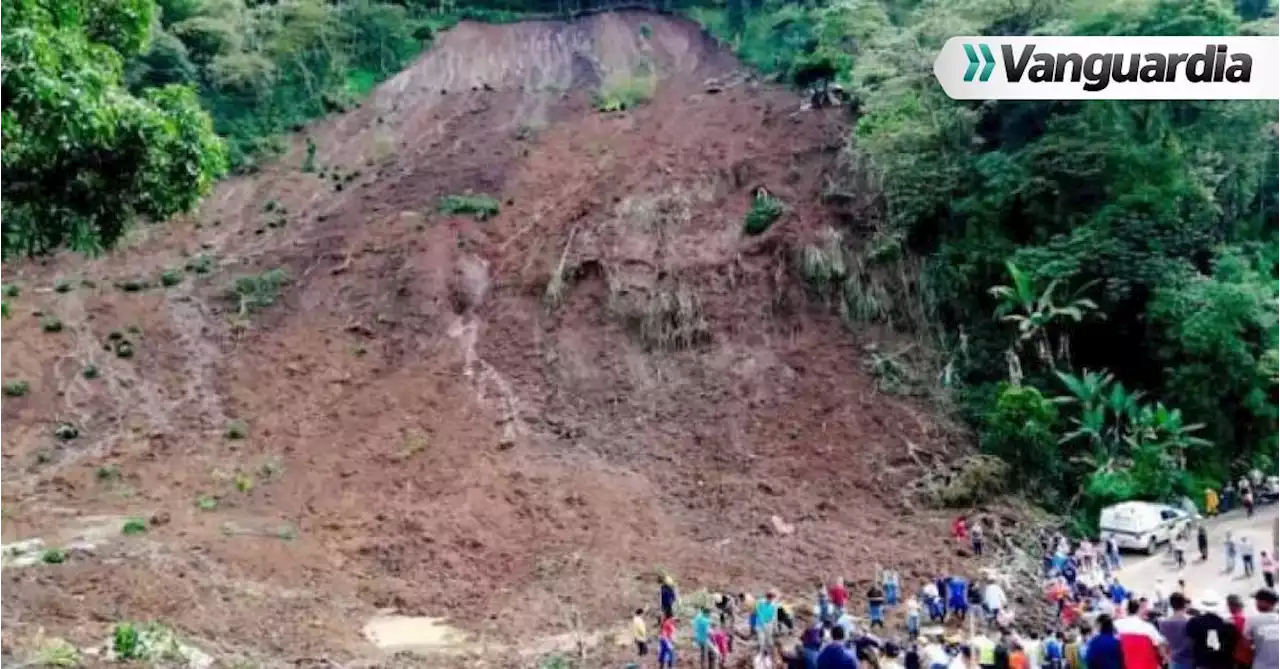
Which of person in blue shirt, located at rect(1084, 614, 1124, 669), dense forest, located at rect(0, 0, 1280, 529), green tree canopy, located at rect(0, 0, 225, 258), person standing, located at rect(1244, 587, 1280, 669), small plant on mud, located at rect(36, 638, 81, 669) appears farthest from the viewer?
dense forest, located at rect(0, 0, 1280, 529)

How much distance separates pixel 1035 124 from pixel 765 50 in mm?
16952

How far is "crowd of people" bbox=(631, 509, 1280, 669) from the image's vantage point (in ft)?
22.4

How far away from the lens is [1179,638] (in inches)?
281

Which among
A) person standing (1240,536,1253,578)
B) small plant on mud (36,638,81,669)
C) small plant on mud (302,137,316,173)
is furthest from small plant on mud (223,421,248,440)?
A: person standing (1240,536,1253,578)

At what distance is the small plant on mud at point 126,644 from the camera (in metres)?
11.9

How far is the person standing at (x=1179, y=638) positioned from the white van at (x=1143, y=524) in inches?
466

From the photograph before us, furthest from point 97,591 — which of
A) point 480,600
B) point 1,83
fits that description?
point 1,83

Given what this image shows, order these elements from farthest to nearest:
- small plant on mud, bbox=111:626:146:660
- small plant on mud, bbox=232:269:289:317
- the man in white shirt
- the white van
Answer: small plant on mud, bbox=232:269:289:317 < the white van < the man in white shirt < small plant on mud, bbox=111:626:146:660

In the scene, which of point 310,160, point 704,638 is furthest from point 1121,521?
point 310,160

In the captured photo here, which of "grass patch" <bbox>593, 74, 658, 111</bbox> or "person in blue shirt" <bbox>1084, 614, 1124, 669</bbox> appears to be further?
"grass patch" <bbox>593, 74, 658, 111</bbox>

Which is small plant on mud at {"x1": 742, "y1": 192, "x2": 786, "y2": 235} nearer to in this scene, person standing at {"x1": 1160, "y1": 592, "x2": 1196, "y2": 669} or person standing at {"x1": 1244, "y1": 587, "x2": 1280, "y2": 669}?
person standing at {"x1": 1160, "y1": 592, "x2": 1196, "y2": 669}

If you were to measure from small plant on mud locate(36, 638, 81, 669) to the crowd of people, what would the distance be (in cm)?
603

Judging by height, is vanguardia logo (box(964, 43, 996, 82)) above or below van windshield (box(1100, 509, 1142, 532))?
above

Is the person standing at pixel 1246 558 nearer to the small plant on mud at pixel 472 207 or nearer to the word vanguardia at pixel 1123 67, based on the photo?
the word vanguardia at pixel 1123 67
